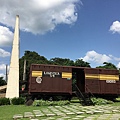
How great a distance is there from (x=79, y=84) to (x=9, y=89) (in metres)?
6.77

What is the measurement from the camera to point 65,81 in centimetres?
1694

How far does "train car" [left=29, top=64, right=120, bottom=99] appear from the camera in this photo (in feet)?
54.1

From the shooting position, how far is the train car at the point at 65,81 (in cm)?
1648

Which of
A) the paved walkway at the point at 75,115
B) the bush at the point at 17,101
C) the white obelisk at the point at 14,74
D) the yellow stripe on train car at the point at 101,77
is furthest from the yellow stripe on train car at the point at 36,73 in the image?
the paved walkway at the point at 75,115

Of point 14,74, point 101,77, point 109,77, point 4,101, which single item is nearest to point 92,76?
point 101,77

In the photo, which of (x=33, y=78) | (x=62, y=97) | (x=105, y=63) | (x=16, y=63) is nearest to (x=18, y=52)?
(x=16, y=63)

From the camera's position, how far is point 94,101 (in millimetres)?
15188

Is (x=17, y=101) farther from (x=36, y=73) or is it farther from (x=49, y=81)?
(x=49, y=81)

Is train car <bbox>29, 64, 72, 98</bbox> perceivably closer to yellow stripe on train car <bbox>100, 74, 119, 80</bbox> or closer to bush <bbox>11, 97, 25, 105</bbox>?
bush <bbox>11, 97, 25, 105</bbox>

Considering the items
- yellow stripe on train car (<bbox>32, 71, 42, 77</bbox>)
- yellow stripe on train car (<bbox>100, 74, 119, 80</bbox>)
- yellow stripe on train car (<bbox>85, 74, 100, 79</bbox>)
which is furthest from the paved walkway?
yellow stripe on train car (<bbox>100, 74, 119, 80</bbox>)

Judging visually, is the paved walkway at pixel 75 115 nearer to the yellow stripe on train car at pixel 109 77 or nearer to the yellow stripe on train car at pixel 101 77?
the yellow stripe on train car at pixel 101 77

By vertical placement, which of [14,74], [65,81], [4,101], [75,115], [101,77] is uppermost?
[14,74]

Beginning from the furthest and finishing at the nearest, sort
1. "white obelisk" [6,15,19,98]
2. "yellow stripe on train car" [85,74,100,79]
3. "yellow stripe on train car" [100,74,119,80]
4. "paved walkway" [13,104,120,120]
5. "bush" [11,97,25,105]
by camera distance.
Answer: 1. "yellow stripe on train car" [100,74,119,80]
2. "yellow stripe on train car" [85,74,100,79]
3. "white obelisk" [6,15,19,98]
4. "bush" [11,97,25,105]
5. "paved walkway" [13,104,120,120]

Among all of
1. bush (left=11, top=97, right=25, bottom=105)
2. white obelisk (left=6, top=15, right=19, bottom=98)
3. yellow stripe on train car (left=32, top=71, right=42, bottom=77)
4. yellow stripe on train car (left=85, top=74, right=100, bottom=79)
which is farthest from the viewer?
yellow stripe on train car (left=85, top=74, right=100, bottom=79)
